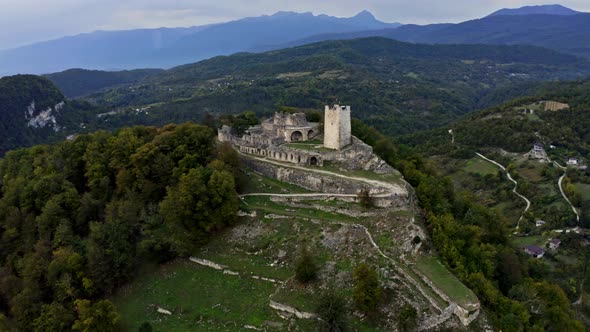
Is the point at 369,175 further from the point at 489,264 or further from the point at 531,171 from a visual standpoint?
the point at 531,171

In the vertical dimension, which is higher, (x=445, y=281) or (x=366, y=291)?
(x=366, y=291)

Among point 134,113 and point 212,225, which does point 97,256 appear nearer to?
point 212,225

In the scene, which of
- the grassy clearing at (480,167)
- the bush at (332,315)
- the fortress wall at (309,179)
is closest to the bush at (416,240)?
the fortress wall at (309,179)

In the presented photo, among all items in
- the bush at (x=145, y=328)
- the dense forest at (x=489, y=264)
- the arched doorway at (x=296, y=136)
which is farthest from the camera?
the arched doorway at (x=296, y=136)

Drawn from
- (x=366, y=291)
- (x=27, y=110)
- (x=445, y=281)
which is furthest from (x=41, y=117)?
(x=445, y=281)

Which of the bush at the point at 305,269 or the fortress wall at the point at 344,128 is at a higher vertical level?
the fortress wall at the point at 344,128

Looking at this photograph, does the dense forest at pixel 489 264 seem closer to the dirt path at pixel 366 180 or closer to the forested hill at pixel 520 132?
Answer: the dirt path at pixel 366 180

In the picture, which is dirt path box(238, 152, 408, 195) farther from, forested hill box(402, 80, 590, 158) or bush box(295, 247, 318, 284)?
forested hill box(402, 80, 590, 158)
